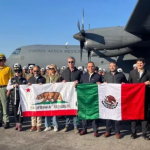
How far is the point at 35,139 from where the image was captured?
5527 mm

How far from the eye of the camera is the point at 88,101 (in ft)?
19.7

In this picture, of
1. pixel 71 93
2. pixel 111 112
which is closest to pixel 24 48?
pixel 71 93

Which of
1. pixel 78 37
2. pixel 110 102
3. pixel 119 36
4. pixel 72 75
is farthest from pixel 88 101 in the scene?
pixel 78 37

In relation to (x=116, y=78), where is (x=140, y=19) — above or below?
above

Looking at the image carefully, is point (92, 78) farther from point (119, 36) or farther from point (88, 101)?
point (119, 36)

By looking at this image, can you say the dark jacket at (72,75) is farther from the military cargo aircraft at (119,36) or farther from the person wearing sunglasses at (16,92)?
the military cargo aircraft at (119,36)

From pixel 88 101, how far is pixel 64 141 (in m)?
1.41

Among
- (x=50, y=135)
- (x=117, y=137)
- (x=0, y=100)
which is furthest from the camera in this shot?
(x=0, y=100)

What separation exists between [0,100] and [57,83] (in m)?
2.18

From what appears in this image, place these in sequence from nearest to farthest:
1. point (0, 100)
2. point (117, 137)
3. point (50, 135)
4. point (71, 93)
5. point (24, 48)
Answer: point (117, 137) → point (50, 135) → point (71, 93) → point (0, 100) → point (24, 48)

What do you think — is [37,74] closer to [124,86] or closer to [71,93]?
[71,93]

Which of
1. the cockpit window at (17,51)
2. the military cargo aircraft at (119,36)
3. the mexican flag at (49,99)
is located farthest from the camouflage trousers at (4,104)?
the cockpit window at (17,51)

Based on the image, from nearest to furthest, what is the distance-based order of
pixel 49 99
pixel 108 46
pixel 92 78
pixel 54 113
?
pixel 92 78 → pixel 54 113 → pixel 49 99 → pixel 108 46

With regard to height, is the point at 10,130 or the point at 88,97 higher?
the point at 88,97
